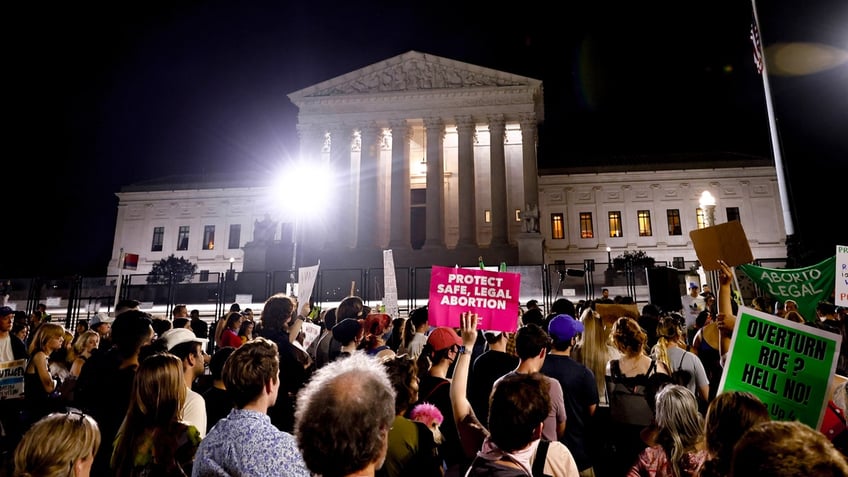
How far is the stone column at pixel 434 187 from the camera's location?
33.7m

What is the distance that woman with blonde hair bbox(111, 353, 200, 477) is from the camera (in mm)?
2361

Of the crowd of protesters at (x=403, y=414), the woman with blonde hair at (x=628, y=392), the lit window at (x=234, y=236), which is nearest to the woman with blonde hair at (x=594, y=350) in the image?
the crowd of protesters at (x=403, y=414)

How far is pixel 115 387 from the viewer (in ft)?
10.9

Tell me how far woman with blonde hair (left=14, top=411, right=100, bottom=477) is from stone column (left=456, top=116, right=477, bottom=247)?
3111cm

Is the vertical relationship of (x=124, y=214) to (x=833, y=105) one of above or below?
above

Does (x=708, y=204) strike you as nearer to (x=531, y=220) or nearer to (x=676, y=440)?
(x=676, y=440)

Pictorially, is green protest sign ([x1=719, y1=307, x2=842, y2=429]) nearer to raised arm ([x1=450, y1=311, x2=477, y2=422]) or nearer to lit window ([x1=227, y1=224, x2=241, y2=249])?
raised arm ([x1=450, y1=311, x2=477, y2=422])

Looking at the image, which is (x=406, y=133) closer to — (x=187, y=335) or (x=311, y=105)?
(x=311, y=105)

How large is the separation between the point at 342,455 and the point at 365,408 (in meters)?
0.16

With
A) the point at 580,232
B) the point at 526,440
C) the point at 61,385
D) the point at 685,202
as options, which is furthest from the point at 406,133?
the point at 526,440

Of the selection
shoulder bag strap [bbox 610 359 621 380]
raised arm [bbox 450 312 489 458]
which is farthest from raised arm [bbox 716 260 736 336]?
raised arm [bbox 450 312 489 458]

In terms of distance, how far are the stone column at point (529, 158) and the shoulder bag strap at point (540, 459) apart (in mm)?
31528

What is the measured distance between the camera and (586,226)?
147ft

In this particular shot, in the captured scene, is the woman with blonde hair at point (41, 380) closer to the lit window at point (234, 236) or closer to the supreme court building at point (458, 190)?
the supreme court building at point (458, 190)
